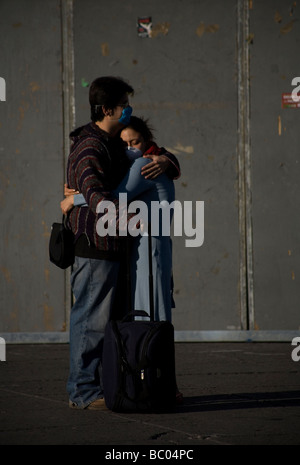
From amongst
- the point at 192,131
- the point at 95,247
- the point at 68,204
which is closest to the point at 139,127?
the point at 68,204

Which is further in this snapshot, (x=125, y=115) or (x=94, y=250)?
(x=125, y=115)

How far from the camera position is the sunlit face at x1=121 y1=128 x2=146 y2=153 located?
5.08 m

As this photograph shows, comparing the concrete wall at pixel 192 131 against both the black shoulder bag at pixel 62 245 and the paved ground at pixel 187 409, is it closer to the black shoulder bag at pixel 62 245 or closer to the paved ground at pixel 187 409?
the paved ground at pixel 187 409

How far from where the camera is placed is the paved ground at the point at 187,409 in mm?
4203

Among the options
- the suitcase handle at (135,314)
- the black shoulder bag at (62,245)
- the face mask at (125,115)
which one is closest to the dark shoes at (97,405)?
the suitcase handle at (135,314)

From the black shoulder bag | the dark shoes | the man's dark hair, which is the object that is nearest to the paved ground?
the dark shoes

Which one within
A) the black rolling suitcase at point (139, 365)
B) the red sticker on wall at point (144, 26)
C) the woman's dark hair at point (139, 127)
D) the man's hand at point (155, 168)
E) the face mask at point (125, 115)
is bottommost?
the black rolling suitcase at point (139, 365)

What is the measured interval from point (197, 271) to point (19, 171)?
1.83 meters

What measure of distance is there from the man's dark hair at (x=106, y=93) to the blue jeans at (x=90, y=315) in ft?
2.64

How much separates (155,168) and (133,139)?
29cm

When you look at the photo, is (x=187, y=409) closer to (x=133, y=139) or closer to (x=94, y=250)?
(x=94, y=250)

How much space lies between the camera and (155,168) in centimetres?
489

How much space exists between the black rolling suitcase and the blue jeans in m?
0.20
